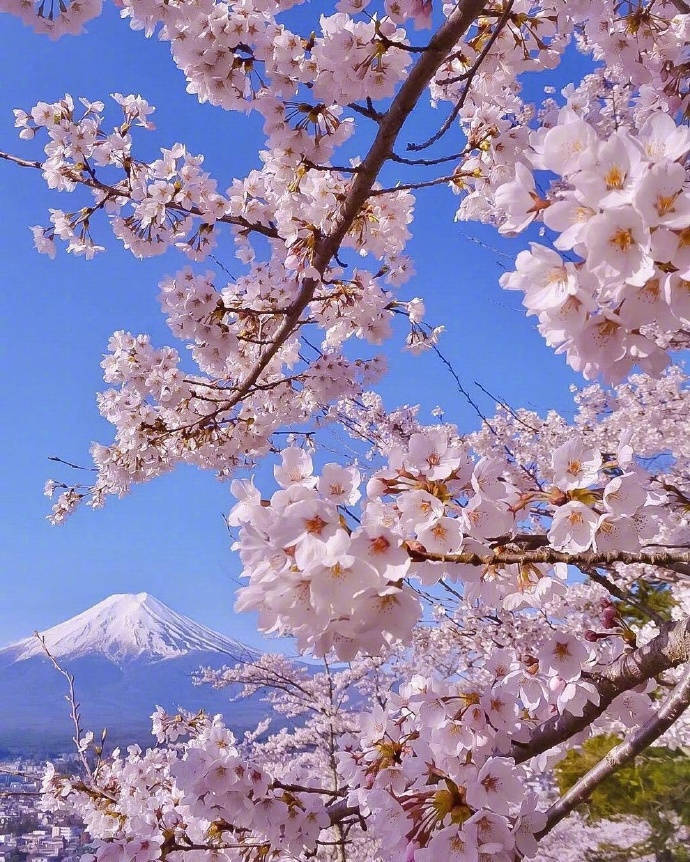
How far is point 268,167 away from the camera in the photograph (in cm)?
290

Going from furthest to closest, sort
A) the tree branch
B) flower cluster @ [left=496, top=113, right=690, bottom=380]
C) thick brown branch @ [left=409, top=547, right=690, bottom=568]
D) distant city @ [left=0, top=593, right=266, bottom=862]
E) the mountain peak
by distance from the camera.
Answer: the mountain peak
distant city @ [left=0, top=593, right=266, bottom=862]
the tree branch
thick brown branch @ [left=409, top=547, right=690, bottom=568]
flower cluster @ [left=496, top=113, right=690, bottom=380]

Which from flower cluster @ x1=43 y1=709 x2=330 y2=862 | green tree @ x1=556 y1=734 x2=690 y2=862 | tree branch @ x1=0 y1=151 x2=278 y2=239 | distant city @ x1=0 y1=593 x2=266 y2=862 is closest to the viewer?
flower cluster @ x1=43 y1=709 x2=330 y2=862

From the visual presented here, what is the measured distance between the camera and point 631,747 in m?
1.87

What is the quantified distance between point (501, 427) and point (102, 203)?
22.7 feet

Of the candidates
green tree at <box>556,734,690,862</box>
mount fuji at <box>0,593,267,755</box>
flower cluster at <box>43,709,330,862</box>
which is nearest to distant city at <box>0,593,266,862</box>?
mount fuji at <box>0,593,267,755</box>

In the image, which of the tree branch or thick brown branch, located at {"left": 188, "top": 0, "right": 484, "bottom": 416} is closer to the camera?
thick brown branch, located at {"left": 188, "top": 0, "right": 484, "bottom": 416}

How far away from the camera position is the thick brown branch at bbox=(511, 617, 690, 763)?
1610 mm

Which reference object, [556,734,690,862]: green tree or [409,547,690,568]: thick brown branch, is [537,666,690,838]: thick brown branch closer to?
[409,547,690,568]: thick brown branch

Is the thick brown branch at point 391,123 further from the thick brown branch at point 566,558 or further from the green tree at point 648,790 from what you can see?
the green tree at point 648,790

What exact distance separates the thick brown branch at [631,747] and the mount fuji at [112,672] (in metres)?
41.5

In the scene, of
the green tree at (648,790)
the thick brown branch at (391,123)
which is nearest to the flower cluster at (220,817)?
the thick brown branch at (391,123)

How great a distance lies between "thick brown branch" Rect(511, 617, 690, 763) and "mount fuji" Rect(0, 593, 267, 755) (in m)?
41.6

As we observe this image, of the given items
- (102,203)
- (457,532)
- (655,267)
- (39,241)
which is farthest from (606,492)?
(39,241)

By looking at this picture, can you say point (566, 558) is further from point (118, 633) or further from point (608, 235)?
point (118, 633)
